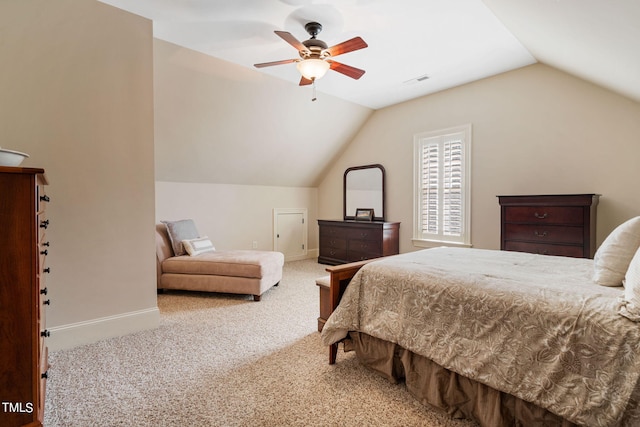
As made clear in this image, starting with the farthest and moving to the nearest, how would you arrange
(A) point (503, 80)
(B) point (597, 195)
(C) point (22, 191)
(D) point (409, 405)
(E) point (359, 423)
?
1. (A) point (503, 80)
2. (B) point (597, 195)
3. (D) point (409, 405)
4. (E) point (359, 423)
5. (C) point (22, 191)

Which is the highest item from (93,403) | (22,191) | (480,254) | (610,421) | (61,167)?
(61,167)

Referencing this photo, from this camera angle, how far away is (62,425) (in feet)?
4.96

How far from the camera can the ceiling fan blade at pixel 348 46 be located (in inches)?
91.8

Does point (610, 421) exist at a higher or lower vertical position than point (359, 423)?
higher

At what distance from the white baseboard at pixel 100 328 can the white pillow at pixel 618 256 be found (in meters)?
3.19

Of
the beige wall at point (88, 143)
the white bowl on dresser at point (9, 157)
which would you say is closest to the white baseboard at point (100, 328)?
the beige wall at point (88, 143)

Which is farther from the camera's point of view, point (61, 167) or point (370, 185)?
point (370, 185)

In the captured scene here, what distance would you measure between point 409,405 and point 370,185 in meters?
4.05

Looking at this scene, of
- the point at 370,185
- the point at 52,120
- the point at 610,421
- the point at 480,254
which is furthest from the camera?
the point at 370,185

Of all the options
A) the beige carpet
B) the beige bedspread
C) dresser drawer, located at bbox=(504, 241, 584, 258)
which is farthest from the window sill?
the beige carpet

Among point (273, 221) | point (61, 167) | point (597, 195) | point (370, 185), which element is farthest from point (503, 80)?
point (61, 167)

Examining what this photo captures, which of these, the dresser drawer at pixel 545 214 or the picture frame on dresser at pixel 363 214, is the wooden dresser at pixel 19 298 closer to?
the dresser drawer at pixel 545 214

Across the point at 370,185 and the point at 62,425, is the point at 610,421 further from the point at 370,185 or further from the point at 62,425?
Result: the point at 370,185

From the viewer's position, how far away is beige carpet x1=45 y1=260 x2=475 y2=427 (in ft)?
5.11
